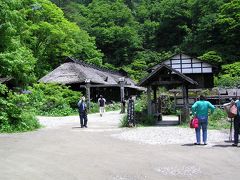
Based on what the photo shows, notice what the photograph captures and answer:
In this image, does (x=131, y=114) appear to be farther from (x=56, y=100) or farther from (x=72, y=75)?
(x=72, y=75)

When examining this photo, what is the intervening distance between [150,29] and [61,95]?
45.4 metres

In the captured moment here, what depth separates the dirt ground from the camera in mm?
8555

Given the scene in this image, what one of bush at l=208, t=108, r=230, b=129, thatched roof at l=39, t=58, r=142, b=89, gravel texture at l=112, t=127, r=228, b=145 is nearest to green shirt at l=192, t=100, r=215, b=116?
gravel texture at l=112, t=127, r=228, b=145

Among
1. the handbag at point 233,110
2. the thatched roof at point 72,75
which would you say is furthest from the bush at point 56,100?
the handbag at point 233,110

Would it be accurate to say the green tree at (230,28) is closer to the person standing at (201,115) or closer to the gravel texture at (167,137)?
the gravel texture at (167,137)

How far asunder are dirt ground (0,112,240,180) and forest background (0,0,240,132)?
6.50 meters

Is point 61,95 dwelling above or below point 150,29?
below

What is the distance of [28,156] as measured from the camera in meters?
11.2

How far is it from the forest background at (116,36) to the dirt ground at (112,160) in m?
6.50

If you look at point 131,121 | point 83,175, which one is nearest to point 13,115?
point 131,121

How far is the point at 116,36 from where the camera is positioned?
70.9 m

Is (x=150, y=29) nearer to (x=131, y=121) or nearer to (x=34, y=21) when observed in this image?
(x=34, y=21)

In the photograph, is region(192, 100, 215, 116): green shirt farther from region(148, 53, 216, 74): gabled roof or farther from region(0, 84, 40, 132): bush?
region(148, 53, 216, 74): gabled roof

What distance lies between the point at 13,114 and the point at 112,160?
10.0m
